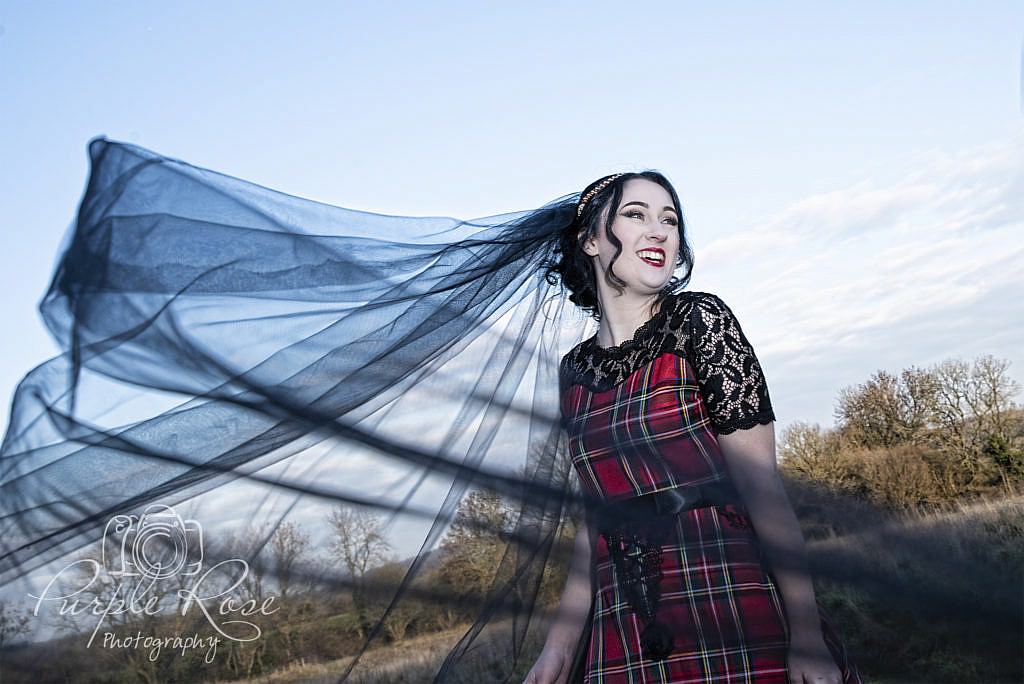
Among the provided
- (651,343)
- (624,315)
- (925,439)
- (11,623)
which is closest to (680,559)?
(651,343)

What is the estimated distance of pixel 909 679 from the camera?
259 cm

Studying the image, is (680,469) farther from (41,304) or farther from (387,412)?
(41,304)

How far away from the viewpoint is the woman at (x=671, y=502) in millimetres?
1872

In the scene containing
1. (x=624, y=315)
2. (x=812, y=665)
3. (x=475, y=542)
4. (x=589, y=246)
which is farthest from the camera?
(x=589, y=246)

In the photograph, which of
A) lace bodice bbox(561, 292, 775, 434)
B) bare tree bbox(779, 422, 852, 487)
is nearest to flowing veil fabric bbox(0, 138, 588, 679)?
lace bodice bbox(561, 292, 775, 434)

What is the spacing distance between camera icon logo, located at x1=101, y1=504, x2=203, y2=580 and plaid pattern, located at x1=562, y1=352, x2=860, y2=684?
99 cm

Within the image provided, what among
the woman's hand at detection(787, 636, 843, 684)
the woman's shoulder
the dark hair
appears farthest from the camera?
the dark hair

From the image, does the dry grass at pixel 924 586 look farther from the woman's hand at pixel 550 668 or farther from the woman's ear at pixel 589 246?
the woman's ear at pixel 589 246

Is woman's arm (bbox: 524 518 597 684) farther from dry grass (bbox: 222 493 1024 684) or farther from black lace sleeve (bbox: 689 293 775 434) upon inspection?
black lace sleeve (bbox: 689 293 775 434)

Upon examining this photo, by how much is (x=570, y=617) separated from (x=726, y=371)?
75 cm

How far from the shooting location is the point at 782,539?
6.15 ft

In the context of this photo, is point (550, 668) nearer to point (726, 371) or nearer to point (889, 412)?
point (726, 371)

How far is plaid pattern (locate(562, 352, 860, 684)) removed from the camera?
187 centimetres

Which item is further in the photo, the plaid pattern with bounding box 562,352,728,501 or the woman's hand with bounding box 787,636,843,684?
the plaid pattern with bounding box 562,352,728,501
